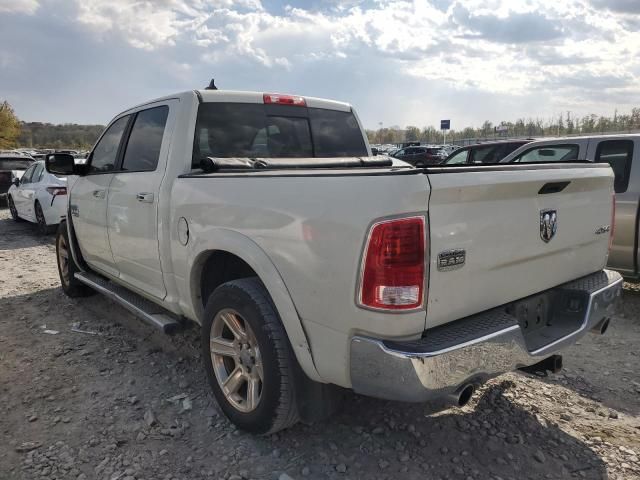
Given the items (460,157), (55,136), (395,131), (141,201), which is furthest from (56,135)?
(141,201)

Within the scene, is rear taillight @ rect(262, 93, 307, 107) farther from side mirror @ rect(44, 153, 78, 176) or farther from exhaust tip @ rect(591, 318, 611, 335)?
exhaust tip @ rect(591, 318, 611, 335)

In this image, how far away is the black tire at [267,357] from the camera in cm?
247

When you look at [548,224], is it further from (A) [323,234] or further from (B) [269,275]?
(B) [269,275]

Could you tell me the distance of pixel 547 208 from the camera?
253 cm

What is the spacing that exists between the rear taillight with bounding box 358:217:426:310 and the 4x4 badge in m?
0.89

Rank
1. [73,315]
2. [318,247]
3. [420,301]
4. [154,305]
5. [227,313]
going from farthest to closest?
[73,315], [154,305], [227,313], [318,247], [420,301]

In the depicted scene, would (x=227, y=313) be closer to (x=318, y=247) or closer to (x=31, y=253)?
(x=318, y=247)

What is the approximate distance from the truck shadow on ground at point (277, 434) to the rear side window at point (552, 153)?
379 cm

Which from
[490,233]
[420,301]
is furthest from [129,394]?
[490,233]

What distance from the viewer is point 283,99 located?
3893 millimetres

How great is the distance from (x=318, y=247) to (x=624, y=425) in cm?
231

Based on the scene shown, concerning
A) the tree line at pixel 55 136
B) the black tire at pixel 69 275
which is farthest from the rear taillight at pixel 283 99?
the tree line at pixel 55 136

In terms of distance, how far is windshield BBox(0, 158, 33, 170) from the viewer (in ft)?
47.9

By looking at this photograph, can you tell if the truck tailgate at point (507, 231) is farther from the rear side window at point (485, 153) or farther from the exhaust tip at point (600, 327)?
the rear side window at point (485, 153)
